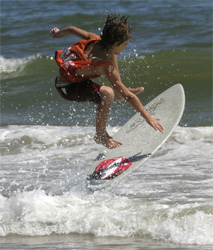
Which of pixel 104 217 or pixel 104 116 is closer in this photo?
pixel 104 217

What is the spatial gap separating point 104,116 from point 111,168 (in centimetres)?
60

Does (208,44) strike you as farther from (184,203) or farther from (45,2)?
(184,203)

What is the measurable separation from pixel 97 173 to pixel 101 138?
1.36 ft

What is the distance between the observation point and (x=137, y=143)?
6.74 metres

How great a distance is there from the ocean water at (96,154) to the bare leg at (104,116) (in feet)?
1.90

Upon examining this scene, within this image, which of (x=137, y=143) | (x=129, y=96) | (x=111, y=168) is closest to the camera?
(x=129, y=96)

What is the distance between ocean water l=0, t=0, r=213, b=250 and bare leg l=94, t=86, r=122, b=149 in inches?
22.8

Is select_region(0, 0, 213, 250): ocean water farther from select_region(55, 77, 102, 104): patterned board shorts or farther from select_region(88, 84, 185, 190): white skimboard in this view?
select_region(55, 77, 102, 104): patterned board shorts

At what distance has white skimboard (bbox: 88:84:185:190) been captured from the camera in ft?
20.8

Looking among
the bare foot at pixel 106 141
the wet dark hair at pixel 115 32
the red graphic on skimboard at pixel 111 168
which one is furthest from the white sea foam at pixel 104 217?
the wet dark hair at pixel 115 32

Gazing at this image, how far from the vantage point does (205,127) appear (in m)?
9.63

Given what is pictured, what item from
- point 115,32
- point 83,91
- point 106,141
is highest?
point 115,32

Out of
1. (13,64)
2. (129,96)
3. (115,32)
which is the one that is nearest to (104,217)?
(129,96)

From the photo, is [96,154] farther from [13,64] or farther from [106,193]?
[13,64]
